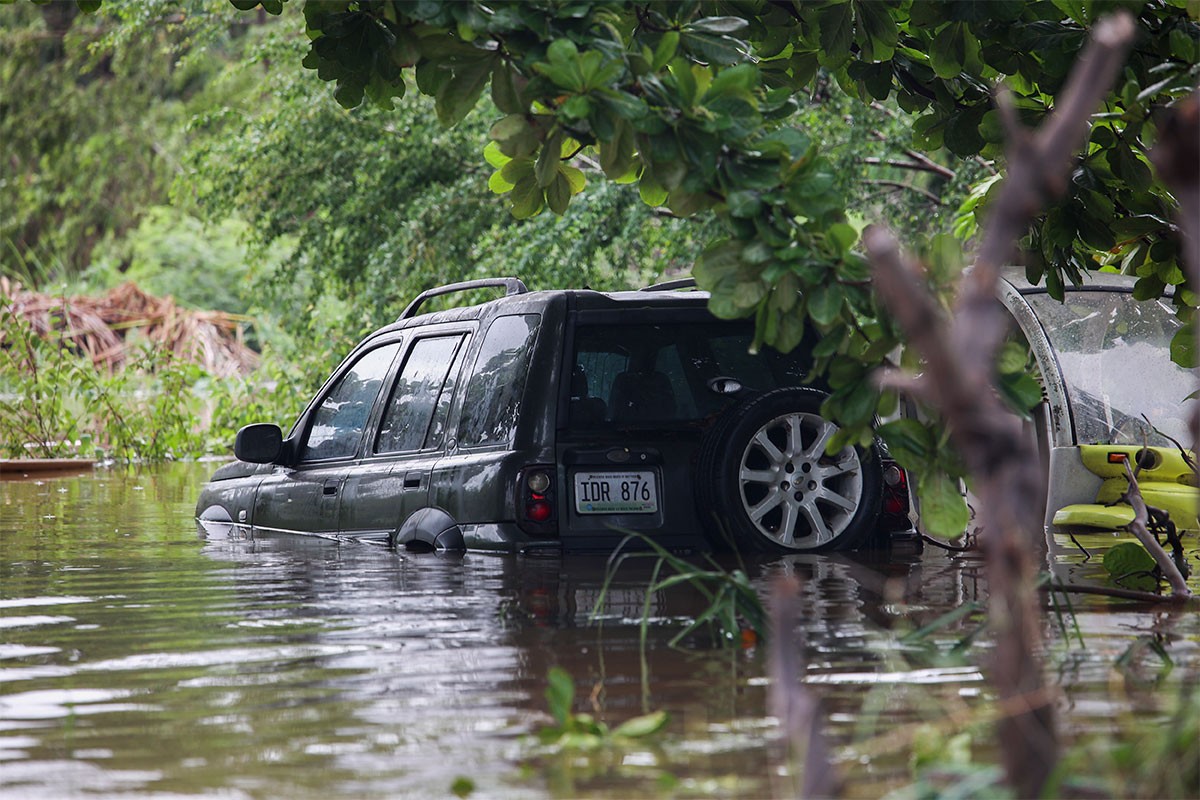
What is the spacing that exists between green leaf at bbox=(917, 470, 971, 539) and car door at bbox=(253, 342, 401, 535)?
14.1ft

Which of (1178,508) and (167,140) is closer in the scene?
(1178,508)

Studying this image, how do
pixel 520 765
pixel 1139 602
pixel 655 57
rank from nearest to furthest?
pixel 520 765, pixel 655 57, pixel 1139 602

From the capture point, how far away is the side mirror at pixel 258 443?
9500 millimetres

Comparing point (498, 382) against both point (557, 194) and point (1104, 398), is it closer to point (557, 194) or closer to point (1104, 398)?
point (557, 194)

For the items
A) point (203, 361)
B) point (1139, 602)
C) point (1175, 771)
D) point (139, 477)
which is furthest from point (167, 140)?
point (1175, 771)

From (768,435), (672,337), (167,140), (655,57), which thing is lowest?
(768,435)

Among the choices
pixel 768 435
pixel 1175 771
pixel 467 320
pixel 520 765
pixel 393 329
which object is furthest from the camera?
pixel 393 329

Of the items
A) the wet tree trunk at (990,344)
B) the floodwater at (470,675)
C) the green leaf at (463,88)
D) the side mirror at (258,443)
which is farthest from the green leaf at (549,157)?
the side mirror at (258,443)

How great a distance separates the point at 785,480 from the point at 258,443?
10.8ft

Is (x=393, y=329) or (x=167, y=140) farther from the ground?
(x=167, y=140)

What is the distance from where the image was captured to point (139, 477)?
61.4ft

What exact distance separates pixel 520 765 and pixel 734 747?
1.74 feet

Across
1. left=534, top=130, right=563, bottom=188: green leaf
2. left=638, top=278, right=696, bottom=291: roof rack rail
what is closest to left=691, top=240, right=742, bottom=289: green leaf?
left=534, top=130, right=563, bottom=188: green leaf

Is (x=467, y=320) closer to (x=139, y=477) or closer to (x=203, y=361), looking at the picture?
(x=139, y=477)
